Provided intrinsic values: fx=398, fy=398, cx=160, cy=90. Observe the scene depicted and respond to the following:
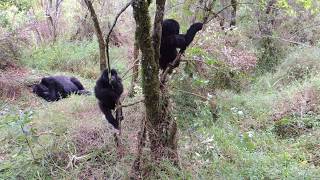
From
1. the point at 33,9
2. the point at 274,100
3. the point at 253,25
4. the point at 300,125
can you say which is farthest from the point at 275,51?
the point at 33,9

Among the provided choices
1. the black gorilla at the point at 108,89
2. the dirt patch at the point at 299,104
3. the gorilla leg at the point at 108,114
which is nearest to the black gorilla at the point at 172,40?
the black gorilla at the point at 108,89

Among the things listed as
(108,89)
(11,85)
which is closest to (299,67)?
(108,89)

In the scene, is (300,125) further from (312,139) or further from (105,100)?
(105,100)

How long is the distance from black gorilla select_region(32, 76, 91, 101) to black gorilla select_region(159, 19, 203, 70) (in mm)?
3102

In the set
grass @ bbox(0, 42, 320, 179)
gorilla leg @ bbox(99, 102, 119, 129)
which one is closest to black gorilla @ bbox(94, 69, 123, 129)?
gorilla leg @ bbox(99, 102, 119, 129)

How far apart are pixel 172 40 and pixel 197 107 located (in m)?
1.95

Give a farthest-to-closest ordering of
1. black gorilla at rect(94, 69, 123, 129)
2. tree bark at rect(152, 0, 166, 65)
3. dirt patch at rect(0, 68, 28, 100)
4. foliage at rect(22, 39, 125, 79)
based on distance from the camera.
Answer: foliage at rect(22, 39, 125, 79), dirt patch at rect(0, 68, 28, 100), black gorilla at rect(94, 69, 123, 129), tree bark at rect(152, 0, 166, 65)

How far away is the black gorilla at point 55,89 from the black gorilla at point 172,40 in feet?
10.2

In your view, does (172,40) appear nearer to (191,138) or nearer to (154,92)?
(154,92)

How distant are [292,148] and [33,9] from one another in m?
9.09

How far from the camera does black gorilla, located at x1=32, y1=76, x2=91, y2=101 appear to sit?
7043 mm

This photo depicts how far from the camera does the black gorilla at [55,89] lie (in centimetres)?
704

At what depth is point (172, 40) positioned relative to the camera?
13.1 ft

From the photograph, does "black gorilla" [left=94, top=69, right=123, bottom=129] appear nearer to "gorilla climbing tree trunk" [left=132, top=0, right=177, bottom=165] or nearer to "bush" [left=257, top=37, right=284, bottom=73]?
"gorilla climbing tree trunk" [left=132, top=0, right=177, bottom=165]
